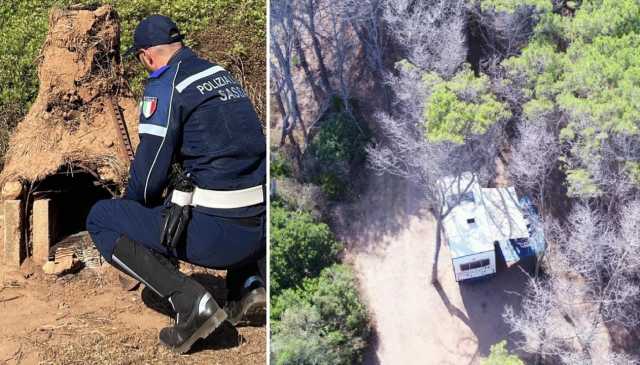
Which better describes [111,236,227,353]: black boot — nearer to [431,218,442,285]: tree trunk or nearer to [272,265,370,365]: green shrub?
[272,265,370,365]: green shrub

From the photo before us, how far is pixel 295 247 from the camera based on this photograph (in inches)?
234

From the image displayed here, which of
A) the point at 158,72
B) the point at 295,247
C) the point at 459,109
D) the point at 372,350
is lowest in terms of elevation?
the point at 372,350

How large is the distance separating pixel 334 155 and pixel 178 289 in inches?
144

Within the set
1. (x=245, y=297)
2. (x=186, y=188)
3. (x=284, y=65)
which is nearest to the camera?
(x=186, y=188)

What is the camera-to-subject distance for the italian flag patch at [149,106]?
261cm

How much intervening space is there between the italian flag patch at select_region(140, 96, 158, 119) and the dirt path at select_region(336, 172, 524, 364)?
12.5 feet

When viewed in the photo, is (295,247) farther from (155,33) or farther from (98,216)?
(155,33)

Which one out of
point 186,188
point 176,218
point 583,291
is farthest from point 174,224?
point 583,291

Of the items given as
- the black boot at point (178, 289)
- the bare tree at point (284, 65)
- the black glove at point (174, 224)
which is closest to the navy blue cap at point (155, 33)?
Result: the black glove at point (174, 224)

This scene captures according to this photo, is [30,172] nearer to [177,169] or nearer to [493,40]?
[177,169]

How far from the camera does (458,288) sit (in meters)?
6.28

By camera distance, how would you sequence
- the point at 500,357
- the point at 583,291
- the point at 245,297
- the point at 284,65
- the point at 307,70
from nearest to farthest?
the point at 245,297
the point at 500,357
the point at 583,291
the point at 284,65
the point at 307,70

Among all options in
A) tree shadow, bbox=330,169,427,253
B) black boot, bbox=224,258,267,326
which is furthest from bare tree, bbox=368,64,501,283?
black boot, bbox=224,258,267,326

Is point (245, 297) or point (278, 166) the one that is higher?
point (245, 297)
